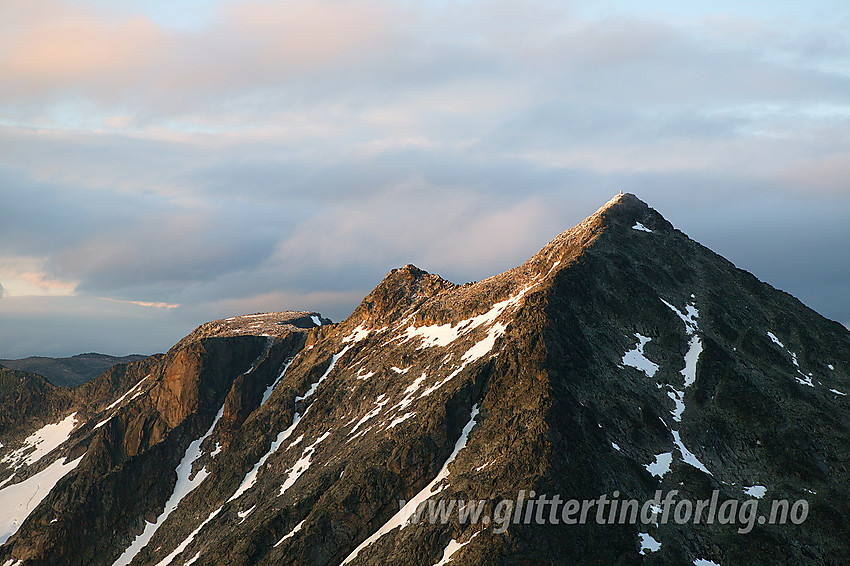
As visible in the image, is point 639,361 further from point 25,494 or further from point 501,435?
point 25,494

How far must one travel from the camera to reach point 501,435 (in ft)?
279

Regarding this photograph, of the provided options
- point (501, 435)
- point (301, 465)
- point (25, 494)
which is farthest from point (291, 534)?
point (25, 494)

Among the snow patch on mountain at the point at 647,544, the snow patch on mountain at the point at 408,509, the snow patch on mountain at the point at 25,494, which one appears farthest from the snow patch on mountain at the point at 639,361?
the snow patch on mountain at the point at 25,494

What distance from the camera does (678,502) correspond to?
254 ft

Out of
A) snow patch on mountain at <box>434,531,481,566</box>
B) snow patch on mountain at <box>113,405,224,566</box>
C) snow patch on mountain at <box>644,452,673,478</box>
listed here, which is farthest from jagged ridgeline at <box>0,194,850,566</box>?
snow patch on mountain at <box>113,405,224,566</box>

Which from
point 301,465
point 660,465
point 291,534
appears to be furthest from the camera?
point 301,465

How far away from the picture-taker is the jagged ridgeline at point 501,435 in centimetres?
7506

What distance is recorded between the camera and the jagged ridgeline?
75.1m

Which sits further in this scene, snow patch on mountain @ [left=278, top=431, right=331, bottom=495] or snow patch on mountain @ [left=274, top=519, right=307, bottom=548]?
snow patch on mountain @ [left=278, top=431, right=331, bottom=495]

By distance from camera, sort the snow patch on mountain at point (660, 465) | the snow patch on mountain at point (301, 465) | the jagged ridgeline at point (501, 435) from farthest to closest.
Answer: the snow patch on mountain at point (301, 465), the snow patch on mountain at point (660, 465), the jagged ridgeline at point (501, 435)

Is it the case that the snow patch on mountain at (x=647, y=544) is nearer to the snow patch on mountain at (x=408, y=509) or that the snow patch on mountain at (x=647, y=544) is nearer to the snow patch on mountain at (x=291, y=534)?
the snow patch on mountain at (x=408, y=509)

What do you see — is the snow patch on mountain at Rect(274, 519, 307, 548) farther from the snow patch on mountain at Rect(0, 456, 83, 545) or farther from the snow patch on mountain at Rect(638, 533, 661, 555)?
the snow patch on mountain at Rect(0, 456, 83, 545)

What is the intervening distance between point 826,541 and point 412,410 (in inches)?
2217

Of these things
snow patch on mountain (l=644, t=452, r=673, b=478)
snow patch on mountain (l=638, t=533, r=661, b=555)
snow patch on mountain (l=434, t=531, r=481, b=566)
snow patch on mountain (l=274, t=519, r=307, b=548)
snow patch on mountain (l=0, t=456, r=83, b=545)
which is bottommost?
snow patch on mountain (l=0, t=456, r=83, b=545)
